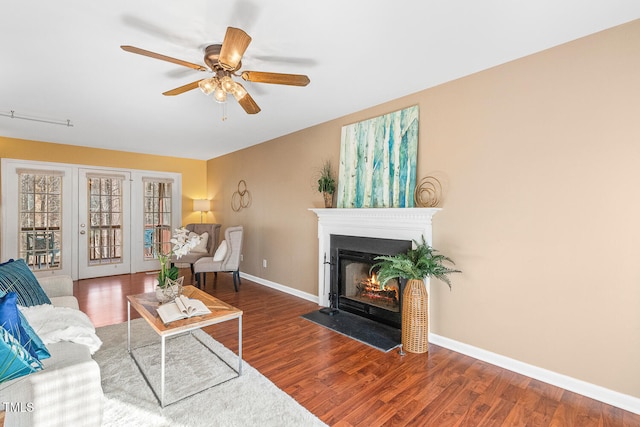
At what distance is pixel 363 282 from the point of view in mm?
3506

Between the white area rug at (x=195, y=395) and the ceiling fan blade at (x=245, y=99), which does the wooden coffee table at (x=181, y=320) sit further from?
the ceiling fan blade at (x=245, y=99)

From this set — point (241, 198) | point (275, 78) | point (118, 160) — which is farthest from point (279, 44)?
point (118, 160)

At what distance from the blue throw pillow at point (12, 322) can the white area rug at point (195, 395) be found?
880mm

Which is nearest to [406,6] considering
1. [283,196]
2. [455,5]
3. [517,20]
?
[455,5]

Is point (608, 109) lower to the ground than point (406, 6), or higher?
lower

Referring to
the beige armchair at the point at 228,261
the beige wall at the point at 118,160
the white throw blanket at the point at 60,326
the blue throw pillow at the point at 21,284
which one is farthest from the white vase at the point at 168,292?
the beige wall at the point at 118,160

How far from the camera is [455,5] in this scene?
5.79 ft

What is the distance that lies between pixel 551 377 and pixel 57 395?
9.93 ft

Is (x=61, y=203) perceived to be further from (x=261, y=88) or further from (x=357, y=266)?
(x=357, y=266)

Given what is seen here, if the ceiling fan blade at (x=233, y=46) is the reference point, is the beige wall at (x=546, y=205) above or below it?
below

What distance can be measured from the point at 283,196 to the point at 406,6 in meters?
3.21

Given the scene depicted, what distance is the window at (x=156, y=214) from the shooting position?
6.17 metres

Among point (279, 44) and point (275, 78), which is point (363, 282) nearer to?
point (275, 78)

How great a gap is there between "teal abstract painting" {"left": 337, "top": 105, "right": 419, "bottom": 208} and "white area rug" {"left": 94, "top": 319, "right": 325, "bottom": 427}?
79.6 inches
